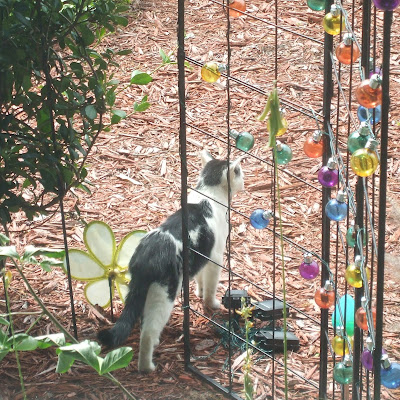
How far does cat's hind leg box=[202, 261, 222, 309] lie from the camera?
448 cm

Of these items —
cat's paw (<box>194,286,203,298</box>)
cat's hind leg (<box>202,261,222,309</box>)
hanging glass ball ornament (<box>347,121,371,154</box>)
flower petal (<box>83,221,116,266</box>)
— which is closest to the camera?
hanging glass ball ornament (<box>347,121,371,154</box>)

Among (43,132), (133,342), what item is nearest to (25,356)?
(133,342)

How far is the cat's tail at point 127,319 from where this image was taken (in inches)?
152

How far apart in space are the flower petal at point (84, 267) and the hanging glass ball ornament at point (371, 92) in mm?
2574

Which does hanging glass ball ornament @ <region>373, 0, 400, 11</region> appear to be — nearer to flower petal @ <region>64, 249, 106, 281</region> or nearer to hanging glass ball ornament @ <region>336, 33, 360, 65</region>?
hanging glass ball ornament @ <region>336, 33, 360, 65</region>

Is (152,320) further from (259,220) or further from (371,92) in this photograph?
(371,92)

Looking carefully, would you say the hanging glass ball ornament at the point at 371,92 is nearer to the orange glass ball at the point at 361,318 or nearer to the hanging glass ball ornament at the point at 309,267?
the orange glass ball at the point at 361,318

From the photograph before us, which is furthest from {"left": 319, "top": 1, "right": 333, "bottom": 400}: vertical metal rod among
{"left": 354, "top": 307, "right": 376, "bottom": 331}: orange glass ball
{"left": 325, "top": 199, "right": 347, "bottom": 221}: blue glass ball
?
{"left": 354, "top": 307, "right": 376, "bottom": 331}: orange glass ball

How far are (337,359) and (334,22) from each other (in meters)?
2.08

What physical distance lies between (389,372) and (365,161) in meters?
0.58

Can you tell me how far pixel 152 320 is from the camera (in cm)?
392

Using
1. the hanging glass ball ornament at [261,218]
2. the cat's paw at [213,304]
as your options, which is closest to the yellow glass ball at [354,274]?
the hanging glass ball ornament at [261,218]

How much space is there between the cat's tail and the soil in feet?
0.63

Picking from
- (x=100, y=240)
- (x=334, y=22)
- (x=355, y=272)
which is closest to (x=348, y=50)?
(x=334, y=22)
